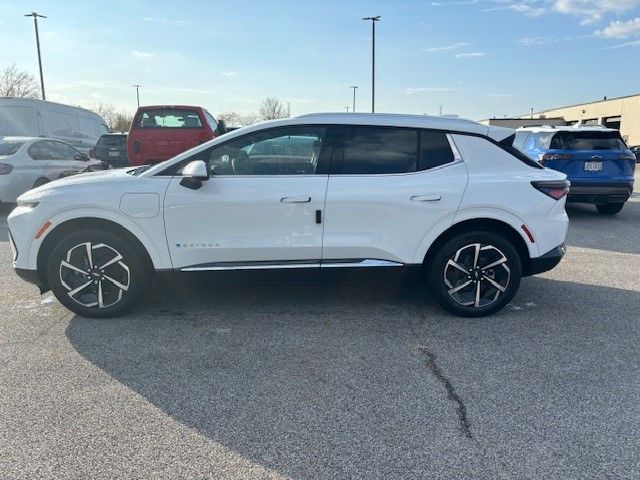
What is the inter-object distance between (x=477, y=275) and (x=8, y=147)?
9.30m

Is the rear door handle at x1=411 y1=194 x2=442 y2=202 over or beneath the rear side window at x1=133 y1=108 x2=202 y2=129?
beneath

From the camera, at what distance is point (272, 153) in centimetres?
420

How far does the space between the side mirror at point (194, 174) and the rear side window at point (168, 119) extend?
6693 mm

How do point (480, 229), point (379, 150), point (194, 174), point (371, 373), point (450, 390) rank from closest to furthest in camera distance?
point (450, 390), point (371, 373), point (194, 174), point (379, 150), point (480, 229)

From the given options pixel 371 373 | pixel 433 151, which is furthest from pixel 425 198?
pixel 371 373

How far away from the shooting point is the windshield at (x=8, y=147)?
31.1 ft

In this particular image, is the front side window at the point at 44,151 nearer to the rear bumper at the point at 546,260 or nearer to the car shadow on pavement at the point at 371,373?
the car shadow on pavement at the point at 371,373

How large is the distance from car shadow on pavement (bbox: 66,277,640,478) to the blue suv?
15.5 feet

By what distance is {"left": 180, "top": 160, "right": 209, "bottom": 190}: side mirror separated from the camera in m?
3.89

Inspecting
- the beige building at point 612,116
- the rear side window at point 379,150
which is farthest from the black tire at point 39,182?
the beige building at point 612,116

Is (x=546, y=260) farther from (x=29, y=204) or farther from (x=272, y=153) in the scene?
(x=29, y=204)

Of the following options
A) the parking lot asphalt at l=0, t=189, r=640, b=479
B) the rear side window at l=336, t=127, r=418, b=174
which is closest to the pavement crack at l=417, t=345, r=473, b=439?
the parking lot asphalt at l=0, t=189, r=640, b=479

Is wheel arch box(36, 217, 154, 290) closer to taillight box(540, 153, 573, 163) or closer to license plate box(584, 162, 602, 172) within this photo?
taillight box(540, 153, 573, 163)

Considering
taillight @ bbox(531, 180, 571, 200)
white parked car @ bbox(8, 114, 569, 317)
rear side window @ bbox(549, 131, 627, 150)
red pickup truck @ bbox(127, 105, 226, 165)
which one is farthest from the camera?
red pickup truck @ bbox(127, 105, 226, 165)
